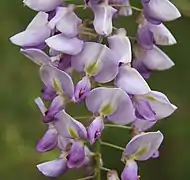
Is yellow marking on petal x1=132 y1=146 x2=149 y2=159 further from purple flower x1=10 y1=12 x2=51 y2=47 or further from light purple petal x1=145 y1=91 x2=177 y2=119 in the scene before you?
purple flower x1=10 y1=12 x2=51 y2=47

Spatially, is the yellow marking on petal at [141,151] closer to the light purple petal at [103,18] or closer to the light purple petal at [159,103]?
the light purple petal at [159,103]

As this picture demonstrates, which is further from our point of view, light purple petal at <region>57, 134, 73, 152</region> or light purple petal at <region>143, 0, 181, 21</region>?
light purple petal at <region>57, 134, 73, 152</region>

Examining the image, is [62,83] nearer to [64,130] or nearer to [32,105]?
[64,130]

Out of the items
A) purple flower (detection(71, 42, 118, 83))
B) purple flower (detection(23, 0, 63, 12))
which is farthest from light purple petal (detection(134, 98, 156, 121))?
purple flower (detection(23, 0, 63, 12))

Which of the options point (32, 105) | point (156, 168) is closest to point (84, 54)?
point (32, 105)

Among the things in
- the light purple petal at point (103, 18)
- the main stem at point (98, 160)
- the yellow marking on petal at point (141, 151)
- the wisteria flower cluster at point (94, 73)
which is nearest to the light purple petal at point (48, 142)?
the wisteria flower cluster at point (94, 73)

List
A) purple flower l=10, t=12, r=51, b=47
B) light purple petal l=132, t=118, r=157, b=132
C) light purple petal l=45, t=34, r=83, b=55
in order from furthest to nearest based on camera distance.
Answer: light purple petal l=132, t=118, r=157, b=132 < purple flower l=10, t=12, r=51, b=47 < light purple petal l=45, t=34, r=83, b=55
